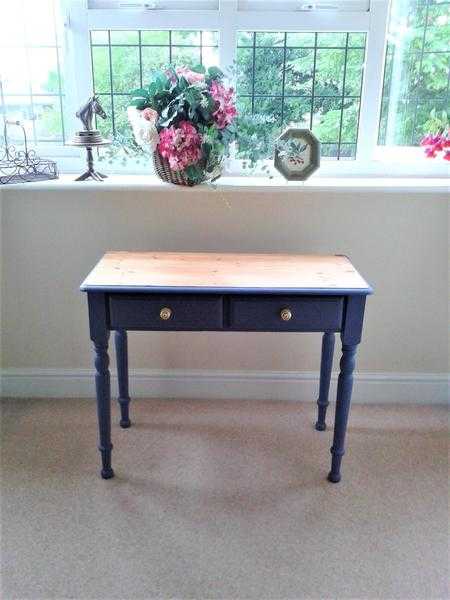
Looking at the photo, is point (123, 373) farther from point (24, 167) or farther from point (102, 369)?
point (24, 167)

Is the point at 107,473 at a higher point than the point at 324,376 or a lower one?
lower

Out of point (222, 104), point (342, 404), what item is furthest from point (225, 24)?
point (342, 404)

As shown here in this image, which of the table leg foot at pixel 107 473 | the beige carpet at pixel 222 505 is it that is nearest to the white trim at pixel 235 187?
the beige carpet at pixel 222 505

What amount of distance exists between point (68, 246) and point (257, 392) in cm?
99

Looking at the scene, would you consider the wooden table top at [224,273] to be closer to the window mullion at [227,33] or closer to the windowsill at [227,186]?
the windowsill at [227,186]

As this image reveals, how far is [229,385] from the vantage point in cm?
227

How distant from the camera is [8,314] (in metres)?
2.18

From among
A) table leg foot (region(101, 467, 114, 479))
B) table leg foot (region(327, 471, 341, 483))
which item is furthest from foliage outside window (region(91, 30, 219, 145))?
table leg foot (region(327, 471, 341, 483))

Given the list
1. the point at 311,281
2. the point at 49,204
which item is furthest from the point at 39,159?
the point at 311,281

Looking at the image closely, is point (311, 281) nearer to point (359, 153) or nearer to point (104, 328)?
point (104, 328)

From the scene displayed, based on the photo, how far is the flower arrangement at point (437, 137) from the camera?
2.09 meters

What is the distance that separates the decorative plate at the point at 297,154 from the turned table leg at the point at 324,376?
63 centimetres

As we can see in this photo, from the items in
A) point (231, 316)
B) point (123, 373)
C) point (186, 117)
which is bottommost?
point (123, 373)

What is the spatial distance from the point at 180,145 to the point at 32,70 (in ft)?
2.65
